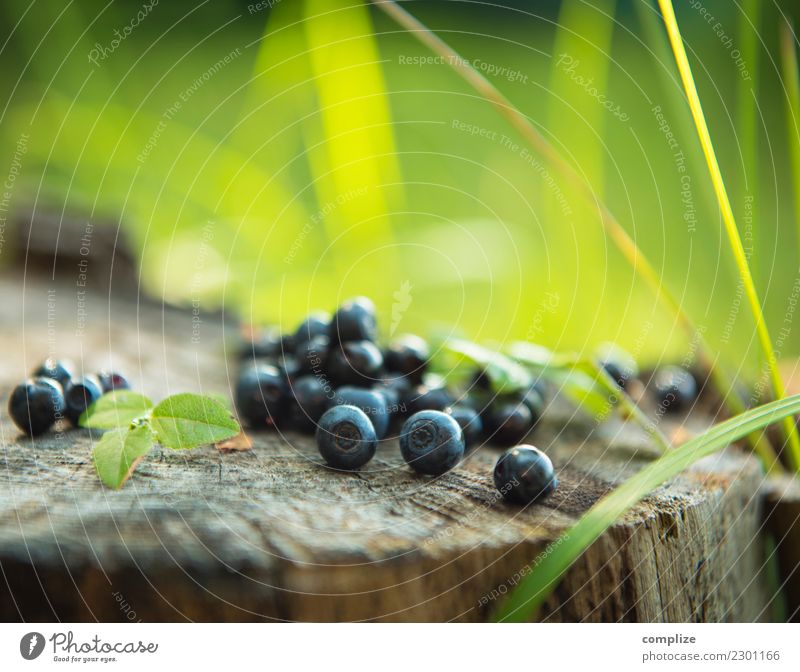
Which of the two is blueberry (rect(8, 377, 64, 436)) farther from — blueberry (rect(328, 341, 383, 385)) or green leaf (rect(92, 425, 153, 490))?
blueberry (rect(328, 341, 383, 385))

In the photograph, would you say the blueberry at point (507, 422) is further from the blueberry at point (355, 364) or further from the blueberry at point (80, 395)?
the blueberry at point (80, 395)

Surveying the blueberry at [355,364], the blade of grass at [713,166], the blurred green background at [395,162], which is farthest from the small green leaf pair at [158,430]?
the blurred green background at [395,162]

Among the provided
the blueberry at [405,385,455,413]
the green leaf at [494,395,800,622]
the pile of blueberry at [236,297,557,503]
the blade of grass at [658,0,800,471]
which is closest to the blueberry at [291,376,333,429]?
the pile of blueberry at [236,297,557,503]

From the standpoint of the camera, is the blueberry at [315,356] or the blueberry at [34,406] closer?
the blueberry at [34,406]

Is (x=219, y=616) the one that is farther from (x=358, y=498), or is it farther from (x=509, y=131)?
(x=509, y=131)

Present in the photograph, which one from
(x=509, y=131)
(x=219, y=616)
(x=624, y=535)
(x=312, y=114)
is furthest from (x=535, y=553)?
(x=509, y=131)

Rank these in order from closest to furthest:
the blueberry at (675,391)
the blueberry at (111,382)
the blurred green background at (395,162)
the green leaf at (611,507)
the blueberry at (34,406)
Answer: the green leaf at (611,507) < the blueberry at (34,406) < the blueberry at (111,382) < the blueberry at (675,391) < the blurred green background at (395,162)

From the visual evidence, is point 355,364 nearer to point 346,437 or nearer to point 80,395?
point 346,437
